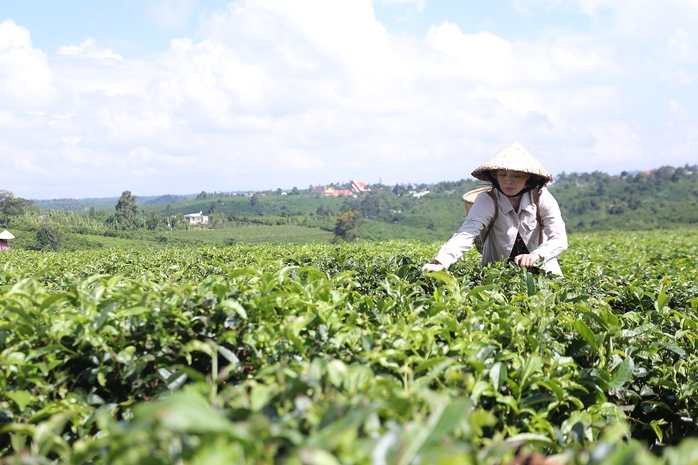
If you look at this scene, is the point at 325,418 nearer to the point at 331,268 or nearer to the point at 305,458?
the point at 305,458

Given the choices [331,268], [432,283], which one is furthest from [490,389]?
[331,268]

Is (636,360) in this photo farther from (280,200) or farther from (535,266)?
(280,200)

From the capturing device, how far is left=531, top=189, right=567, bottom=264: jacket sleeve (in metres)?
3.88

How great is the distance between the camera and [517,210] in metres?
4.16

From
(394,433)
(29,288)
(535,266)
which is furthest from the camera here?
(535,266)

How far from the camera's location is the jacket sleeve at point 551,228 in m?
3.88

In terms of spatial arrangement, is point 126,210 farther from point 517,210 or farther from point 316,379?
point 316,379

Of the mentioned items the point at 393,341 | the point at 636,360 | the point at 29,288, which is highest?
the point at 29,288

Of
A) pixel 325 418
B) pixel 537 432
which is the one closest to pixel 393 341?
pixel 537 432

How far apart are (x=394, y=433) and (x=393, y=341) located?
726 millimetres

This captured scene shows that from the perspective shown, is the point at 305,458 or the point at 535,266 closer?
the point at 305,458

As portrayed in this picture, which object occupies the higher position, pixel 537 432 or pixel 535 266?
pixel 535 266

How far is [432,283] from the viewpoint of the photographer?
3045mm

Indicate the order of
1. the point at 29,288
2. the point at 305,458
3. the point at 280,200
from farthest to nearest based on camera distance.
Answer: the point at 280,200 < the point at 29,288 < the point at 305,458
